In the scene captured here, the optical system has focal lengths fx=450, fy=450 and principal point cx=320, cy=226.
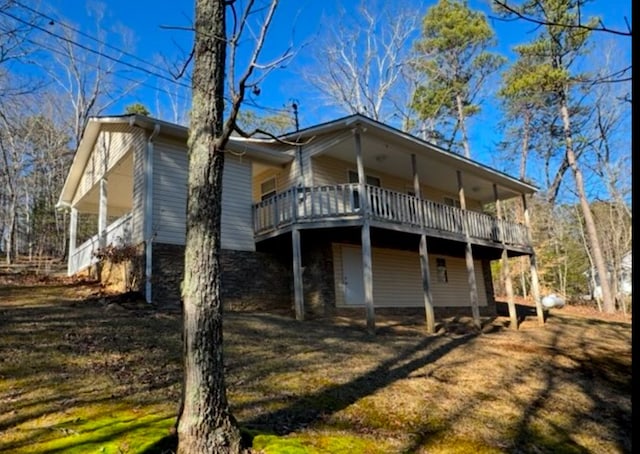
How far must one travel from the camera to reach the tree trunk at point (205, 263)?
3.51 meters

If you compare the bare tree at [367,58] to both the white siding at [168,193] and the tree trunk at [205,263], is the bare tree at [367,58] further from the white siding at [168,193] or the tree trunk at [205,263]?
the tree trunk at [205,263]

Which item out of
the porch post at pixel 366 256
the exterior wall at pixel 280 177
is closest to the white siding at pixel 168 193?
the exterior wall at pixel 280 177

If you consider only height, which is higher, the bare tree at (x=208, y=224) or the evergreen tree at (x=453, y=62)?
the evergreen tree at (x=453, y=62)

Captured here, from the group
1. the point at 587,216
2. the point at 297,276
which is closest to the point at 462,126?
the point at 587,216

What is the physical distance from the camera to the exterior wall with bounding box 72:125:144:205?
13.0 metres

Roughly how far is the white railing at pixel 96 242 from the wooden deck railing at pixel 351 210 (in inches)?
142

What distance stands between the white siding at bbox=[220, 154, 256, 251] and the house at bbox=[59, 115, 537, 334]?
0.03 m

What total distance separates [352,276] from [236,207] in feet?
14.0

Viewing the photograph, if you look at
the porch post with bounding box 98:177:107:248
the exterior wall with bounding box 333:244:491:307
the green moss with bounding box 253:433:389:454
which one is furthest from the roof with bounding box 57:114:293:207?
the green moss with bounding box 253:433:389:454

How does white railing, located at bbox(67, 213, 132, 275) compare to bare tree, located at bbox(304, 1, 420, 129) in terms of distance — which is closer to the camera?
white railing, located at bbox(67, 213, 132, 275)

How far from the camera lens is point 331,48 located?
2731 cm

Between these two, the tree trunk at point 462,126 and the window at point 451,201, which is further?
the tree trunk at point 462,126

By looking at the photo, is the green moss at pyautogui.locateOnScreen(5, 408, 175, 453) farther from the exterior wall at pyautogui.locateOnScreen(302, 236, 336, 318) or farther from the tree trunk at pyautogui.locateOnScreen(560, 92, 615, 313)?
the tree trunk at pyautogui.locateOnScreen(560, 92, 615, 313)

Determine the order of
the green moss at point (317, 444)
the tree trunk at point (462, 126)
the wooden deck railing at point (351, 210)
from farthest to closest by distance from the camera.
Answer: the tree trunk at point (462, 126) < the wooden deck railing at point (351, 210) < the green moss at point (317, 444)
